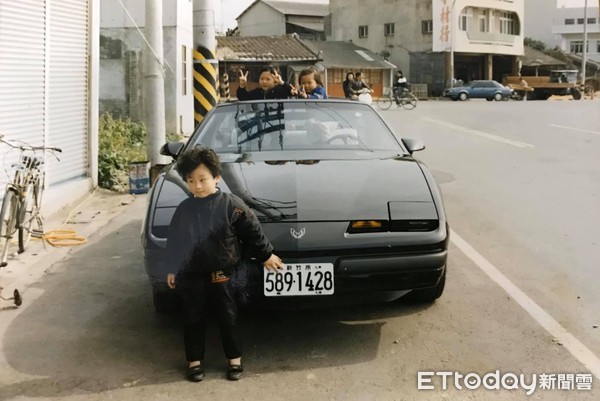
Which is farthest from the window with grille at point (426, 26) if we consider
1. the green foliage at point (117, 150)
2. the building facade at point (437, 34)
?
the green foliage at point (117, 150)

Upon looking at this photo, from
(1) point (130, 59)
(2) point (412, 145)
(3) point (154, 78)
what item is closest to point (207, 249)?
(2) point (412, 145)

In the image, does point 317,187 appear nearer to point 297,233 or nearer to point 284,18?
point 297,233

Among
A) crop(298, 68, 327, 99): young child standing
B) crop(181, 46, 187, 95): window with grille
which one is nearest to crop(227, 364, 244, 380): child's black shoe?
crop(298, 68, 327, 99): young child standing

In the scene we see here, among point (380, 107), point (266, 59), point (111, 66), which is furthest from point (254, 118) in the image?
point (266, 59)

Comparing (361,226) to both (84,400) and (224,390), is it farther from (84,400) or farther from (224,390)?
(84,400)

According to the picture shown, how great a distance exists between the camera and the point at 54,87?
8258 millimetres

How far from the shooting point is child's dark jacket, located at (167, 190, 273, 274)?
350cm

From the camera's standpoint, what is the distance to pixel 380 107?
104ft

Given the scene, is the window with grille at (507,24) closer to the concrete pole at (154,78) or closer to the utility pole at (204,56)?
the utility pole at (204,56)

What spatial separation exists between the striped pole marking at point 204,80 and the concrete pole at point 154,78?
2781mm

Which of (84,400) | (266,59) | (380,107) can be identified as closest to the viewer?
(84,400)

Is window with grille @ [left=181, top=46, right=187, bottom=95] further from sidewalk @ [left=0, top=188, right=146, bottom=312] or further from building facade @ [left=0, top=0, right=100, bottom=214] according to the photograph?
sidewalk @ [left=0, top=188, right=146, bottom=312]

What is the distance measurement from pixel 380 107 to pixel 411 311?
2772 centimetres

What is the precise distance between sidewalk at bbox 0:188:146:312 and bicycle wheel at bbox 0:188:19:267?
221 millimetres
